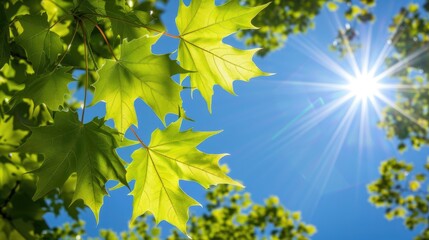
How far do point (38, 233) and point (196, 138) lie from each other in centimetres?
270

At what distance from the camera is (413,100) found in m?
14.0

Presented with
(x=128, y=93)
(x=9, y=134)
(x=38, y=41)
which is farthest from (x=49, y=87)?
(x=9, y=134)

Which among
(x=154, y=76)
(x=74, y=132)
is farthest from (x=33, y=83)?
(x=154, y=76)

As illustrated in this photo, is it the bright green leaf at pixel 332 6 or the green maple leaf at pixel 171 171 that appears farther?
the bright green leaf at pixel 332 6

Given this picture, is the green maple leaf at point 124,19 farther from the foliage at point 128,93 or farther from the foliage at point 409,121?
the foliage at point 409,121

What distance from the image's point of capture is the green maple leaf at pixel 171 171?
5.59 feet

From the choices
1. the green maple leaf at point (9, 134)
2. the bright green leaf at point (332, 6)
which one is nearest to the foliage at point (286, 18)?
the bright green leaf at point (332, 6)

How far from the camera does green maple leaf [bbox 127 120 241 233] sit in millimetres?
1705

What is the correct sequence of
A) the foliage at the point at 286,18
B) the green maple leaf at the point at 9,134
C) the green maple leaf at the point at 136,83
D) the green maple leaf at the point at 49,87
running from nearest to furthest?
the green maple leaf at the point at 136,83
the green maple leaf at the point at 49,87
the green maple leaf at the point at 9,134
the foliage at the point at 286,18

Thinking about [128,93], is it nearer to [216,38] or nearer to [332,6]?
[216,38]

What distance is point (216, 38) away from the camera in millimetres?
1688

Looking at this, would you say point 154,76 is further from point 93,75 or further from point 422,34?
point 422,34

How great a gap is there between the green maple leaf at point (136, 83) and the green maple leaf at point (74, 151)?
0.10 meters

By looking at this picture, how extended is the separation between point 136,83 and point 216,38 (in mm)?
426
